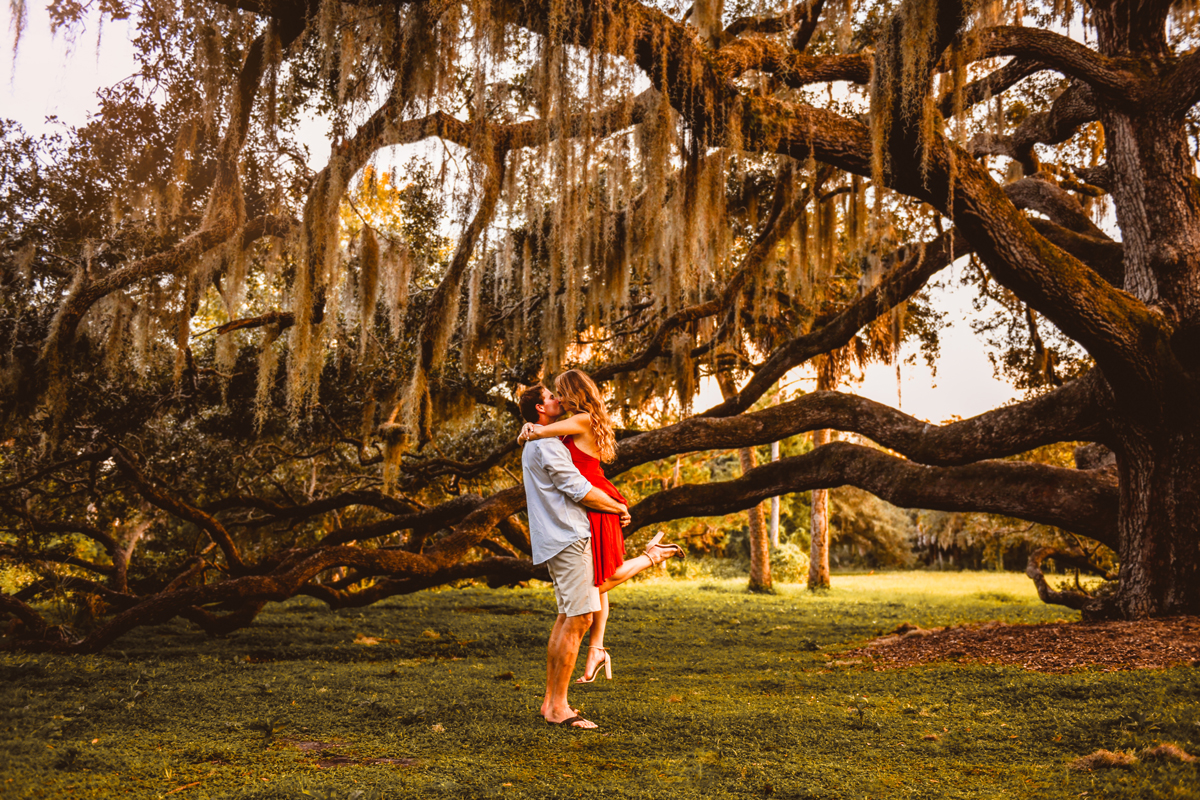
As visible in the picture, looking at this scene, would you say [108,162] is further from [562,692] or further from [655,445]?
[562,692]

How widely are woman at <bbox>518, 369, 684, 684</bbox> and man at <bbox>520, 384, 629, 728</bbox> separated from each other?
9cm

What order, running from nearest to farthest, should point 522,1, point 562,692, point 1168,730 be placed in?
point 1168,730, point 562,692, point 522,1

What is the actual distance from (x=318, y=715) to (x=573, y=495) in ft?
5.27

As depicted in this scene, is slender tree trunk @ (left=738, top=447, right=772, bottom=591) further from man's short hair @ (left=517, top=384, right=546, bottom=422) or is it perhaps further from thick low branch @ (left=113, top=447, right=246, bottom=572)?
man's short hair @ (left=517, top=384, right=546, bottom=422)

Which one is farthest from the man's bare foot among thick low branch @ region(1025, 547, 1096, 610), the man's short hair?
thick low branch @ region(1025, 547, 1096, 610)

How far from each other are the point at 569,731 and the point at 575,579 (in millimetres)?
598

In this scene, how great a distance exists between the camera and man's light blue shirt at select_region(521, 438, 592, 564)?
124 inches

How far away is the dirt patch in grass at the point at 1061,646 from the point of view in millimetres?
4023

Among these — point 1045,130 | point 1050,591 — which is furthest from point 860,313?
point 1050,591

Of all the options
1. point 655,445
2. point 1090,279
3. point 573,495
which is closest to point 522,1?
point 573,495

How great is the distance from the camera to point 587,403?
11.2ft

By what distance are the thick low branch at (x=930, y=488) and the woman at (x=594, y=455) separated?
3502mm

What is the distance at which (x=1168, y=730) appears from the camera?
258 centimetres

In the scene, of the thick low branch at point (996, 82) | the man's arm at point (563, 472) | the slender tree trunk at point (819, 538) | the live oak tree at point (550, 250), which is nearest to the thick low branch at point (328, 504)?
the live oak tree at point (550, 250)
